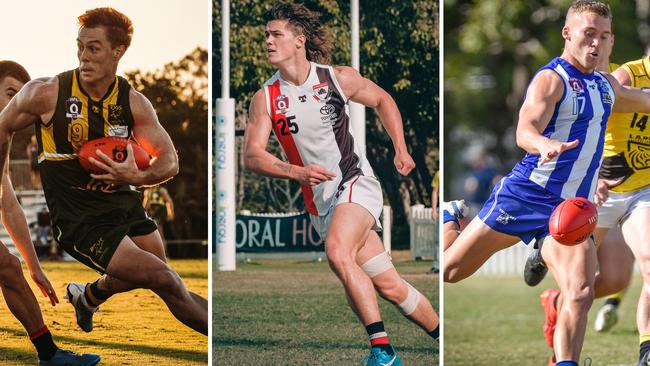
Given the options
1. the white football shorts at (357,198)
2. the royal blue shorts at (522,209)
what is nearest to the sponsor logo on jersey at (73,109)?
the white football shorts at (357,198)

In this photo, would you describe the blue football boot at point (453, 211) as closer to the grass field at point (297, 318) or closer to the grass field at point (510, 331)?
the grass field at point (297, 318)

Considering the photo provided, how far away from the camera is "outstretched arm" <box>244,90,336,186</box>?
7.54m

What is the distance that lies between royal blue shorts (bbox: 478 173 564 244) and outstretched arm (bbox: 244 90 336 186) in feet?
3.39

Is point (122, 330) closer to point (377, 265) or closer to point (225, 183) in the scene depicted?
point (225, 183)

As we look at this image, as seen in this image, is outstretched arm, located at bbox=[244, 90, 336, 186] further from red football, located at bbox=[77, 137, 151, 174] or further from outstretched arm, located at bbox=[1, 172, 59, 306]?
outstretched arm, located at bbox=[1, 172, 59, 306]

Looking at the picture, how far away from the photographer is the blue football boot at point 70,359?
738 centimetres

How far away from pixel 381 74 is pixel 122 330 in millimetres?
2168

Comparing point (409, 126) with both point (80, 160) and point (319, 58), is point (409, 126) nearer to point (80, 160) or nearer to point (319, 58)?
point (319, 58)

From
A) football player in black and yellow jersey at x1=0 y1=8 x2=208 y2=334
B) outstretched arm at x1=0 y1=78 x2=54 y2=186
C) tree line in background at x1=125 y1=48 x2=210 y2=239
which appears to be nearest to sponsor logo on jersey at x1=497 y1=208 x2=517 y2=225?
tree line in background at x1=125 y1=48 x2=210 y2=239

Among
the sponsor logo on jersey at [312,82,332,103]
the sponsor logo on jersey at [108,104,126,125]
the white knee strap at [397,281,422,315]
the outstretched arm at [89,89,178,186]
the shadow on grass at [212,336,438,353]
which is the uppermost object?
the sponsor logo on jersey at [312,82,332,103]

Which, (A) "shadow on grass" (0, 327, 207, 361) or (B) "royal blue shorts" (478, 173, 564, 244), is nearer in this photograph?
(B) "royal blue shorts" (478, 173, 564, 244)

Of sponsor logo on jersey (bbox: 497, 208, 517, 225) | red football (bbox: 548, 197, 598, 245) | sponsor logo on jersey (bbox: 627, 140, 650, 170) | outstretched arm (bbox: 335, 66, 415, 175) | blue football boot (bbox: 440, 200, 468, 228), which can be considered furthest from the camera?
sponsor logo on jersey (bbox: 627, 140, 650, 170)

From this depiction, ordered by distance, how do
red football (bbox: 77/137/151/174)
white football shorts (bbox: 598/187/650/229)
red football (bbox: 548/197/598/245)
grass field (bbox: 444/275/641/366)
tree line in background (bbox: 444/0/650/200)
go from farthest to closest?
tree line in background (bbox: 444/0/650/200), grass field (bbox: 444/275/641/366), white football shorts (bbox: 598/187/650/229), red football (bbox: 77/137/151/174), red football (bbox: 548/197/598/245)

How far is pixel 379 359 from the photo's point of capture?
7.51m
